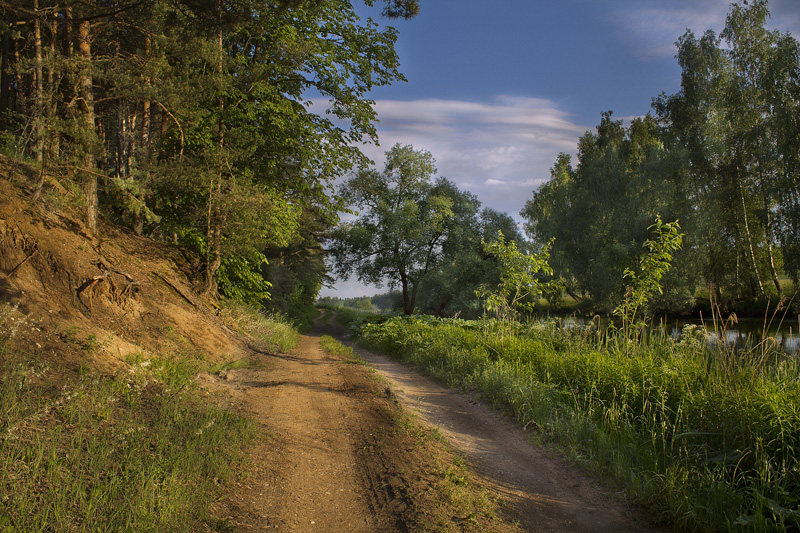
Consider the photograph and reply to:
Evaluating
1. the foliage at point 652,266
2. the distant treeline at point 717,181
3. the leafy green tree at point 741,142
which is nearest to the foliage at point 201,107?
the foliage at point 652,266

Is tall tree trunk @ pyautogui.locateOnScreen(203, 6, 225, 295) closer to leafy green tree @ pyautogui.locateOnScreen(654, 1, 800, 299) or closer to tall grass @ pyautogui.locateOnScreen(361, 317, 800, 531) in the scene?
tall grass @ pyautogui.locateOnScreen(361, 317, 800, 531)

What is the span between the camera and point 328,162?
15.2m

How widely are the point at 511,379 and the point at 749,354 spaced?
3455 mm

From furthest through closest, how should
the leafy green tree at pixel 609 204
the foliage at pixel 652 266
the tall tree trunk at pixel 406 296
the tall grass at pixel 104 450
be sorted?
the tall tree trunk at pixel 406 296
the leafy green tree at pixel 609 204
the foliage at pixel 652 266
the tall grass at pixel 104 450

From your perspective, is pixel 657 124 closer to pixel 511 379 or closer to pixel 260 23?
pixel 260 23

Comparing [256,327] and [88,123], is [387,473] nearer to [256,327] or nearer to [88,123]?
[88,123]

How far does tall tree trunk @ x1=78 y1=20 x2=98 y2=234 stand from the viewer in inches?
362

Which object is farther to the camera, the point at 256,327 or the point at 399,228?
the point at 399,228

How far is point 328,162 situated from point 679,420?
43.4 ft

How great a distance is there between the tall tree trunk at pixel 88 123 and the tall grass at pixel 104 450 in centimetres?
482

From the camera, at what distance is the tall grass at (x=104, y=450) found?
10.3ft

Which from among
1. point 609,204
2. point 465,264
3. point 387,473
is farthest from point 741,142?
point 387,473

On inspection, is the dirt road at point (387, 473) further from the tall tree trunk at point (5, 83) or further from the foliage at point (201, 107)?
the tall tree trunk at point (5, 83)

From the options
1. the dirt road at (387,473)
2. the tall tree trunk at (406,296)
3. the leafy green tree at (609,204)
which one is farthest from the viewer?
the tall tree trunk at (406,296)
